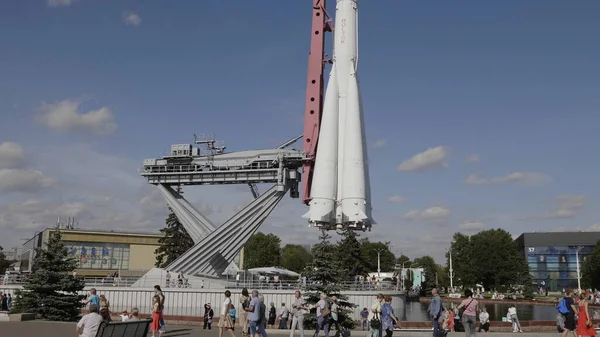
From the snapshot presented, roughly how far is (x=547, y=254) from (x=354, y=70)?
7790 centimetres

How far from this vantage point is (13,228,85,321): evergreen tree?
874 inches

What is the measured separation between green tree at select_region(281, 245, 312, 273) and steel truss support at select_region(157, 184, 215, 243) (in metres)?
62.1

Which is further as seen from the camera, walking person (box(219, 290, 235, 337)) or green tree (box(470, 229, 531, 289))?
green tree (box(470, 229, 531, 289))

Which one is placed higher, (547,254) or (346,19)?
(346,19)

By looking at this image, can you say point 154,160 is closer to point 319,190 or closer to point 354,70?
point 319,190

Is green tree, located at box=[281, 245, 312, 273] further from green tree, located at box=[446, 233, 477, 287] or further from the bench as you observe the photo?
the bench

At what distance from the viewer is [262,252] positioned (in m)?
103

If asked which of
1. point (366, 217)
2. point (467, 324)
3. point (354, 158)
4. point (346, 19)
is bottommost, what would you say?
point (467, 324)

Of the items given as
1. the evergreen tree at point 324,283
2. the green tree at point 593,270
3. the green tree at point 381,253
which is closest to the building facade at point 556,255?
the green tree at point 593,270

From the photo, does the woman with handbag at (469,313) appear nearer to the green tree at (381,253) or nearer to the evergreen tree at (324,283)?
the evergreen tree at (324,283)

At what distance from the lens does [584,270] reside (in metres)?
75.7

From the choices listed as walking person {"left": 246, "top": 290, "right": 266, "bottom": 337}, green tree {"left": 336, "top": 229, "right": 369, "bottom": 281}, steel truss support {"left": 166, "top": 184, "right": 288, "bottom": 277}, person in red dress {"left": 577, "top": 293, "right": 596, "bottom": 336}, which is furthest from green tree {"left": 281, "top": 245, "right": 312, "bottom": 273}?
person in red dress {"left": 577, "top": 293, "right": 596, "bottom": 336}

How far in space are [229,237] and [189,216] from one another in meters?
3.74

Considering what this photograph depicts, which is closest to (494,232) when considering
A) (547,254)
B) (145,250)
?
(547,254)
